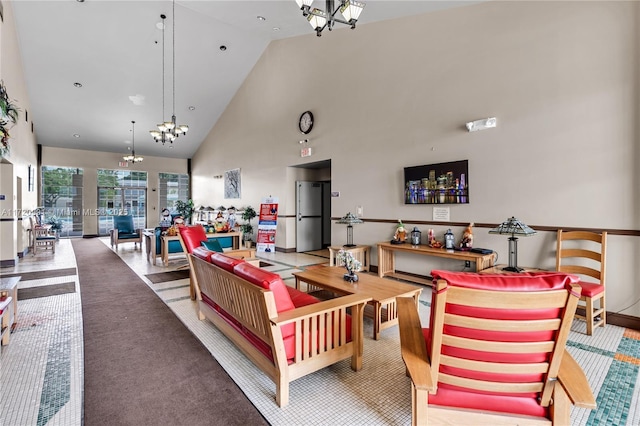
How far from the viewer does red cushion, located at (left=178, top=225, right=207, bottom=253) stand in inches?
130

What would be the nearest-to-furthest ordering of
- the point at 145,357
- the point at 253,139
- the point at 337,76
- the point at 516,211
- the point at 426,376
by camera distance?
the point at 426,376
the point at 145,357
the point at 516,211
the point at 337,76
the point at 253,139

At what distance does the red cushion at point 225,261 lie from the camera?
219 centimetres

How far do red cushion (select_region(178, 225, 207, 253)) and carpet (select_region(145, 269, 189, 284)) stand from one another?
1.20 metres

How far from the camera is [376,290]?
2.79 meters

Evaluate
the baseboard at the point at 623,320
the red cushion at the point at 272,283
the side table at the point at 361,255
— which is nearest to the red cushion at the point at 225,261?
the red cushion at the point at 272,283

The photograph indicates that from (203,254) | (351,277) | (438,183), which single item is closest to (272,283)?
(203,254)

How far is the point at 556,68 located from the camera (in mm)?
3326

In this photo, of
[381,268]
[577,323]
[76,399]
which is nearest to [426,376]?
[76,399]

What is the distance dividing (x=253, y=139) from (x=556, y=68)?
6922 mm

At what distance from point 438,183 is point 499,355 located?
137 inches

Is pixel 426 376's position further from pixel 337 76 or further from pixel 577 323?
pixel 337 76

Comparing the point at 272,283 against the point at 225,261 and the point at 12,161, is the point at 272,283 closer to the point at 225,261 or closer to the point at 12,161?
the point at 225,261

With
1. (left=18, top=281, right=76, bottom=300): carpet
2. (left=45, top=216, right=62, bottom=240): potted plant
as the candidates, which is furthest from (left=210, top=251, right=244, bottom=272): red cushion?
(left=45, top=216, right=62, bottom=240): potted plant

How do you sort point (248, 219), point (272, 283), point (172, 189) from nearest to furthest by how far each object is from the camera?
1. point (272, 283)
2. point (248, 219)
3. point (172, 189)
